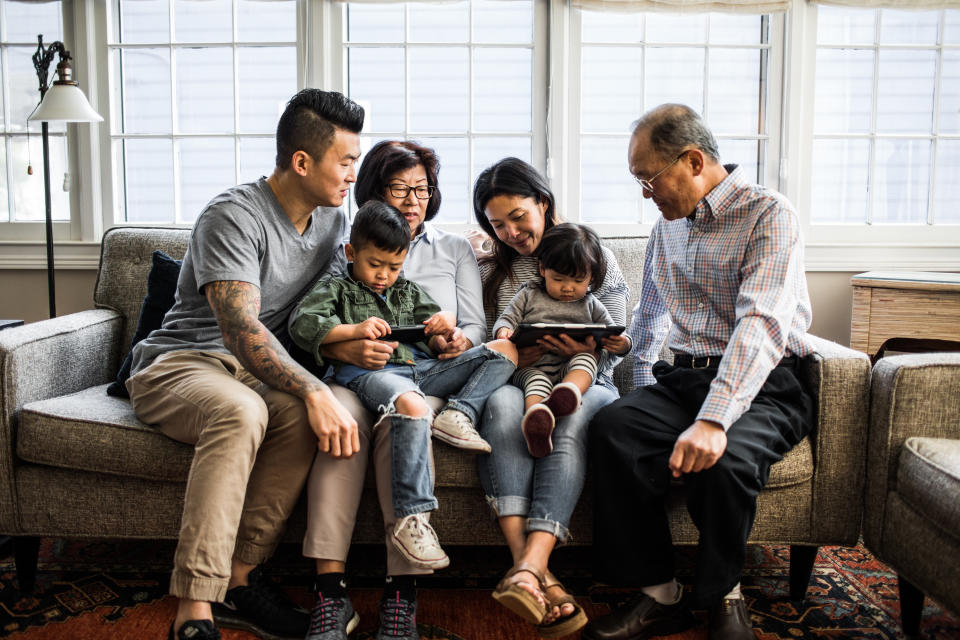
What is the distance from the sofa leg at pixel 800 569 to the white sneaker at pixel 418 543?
0.87 m

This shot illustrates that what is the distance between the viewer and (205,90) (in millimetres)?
2969

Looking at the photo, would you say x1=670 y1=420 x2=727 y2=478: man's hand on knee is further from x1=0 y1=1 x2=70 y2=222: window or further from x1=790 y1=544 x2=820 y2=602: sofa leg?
x1=0 y1=1 x2=70 y2=222: window

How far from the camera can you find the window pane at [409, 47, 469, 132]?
295cm

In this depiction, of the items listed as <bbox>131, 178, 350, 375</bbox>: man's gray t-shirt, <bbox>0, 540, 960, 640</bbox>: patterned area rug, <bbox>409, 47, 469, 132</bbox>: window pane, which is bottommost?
<bbox>0, 540, 960, 640</bbox>: patterned area rug

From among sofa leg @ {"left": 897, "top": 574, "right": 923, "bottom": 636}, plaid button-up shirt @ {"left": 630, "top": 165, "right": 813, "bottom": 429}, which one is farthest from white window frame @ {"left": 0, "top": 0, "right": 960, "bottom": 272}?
sofa leg @ {"left": 897, "top": 574, "right": 923, "bottom": 636}

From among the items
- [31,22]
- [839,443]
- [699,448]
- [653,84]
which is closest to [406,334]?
[699,448]

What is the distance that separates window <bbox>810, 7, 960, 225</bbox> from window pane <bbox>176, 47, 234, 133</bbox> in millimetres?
2385

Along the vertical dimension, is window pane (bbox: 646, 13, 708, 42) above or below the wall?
above

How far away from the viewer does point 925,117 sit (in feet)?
9.84

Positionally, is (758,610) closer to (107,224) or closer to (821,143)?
(821,143)

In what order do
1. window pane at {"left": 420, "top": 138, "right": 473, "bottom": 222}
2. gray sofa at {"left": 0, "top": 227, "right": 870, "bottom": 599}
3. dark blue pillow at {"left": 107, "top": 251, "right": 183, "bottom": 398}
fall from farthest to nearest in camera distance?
window pane at {"left": 420, "top": 138, "right": 473, "bottom": 222} → dark blue pillow at {"left": 107, "top": 251, "right": 183, "bottom": 398} → gray sofa at {"left": 0, "top": 227, "right": 870, "bottom": 599}

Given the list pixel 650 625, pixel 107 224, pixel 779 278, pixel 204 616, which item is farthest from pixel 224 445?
pixel 107 224

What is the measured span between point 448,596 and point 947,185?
2.67 metres

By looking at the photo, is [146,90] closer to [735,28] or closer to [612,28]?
[612,28]
